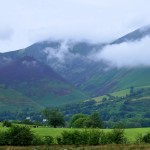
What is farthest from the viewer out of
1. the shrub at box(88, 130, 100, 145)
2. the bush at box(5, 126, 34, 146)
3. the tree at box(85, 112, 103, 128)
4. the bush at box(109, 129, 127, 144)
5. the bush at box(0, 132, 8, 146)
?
the tree at box(85, 112, 103, 128)

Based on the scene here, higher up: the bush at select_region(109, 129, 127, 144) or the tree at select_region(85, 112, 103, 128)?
the tree at select_region(85, 112, 103, 128)

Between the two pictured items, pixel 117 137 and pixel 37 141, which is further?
pixel 117 137

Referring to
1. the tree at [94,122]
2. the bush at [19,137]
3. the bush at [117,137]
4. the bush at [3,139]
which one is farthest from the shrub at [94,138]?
the tree at [94,122]

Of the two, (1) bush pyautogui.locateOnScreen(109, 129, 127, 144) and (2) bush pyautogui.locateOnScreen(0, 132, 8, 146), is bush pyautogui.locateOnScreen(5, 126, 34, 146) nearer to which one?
(2) bush pyautogui.locateOnScreen(0, 132, 8, 146)

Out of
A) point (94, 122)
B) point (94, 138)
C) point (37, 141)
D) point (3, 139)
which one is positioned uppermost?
point (94, 122)

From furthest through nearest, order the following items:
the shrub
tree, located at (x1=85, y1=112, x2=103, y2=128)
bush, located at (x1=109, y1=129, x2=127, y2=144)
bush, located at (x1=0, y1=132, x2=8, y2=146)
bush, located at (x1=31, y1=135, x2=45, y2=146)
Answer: tree, located at (x1=85, y1=112, x2=103, y2=128)
bush, located at (x1=109, y1=129, x2=127, y2=144)
the shrub
bush, located at (x1=0, y1=132, x2=8, y2=146)
bush, located at (x1=31, y1=135, x2=45, y2=146)

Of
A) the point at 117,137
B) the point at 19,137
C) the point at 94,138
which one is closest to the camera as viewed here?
the point at 19,137

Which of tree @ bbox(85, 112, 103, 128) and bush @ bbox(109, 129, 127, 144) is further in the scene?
tree @ bbox(85, 112, 103, 128)

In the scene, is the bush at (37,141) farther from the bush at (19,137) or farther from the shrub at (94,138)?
the shrub at (94,138)

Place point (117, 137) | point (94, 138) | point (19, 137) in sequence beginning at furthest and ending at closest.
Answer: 1. point (117, 137)
2. point (94, 138)
3. point (19, 137)

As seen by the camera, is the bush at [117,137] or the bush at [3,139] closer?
the bush at [3,139]

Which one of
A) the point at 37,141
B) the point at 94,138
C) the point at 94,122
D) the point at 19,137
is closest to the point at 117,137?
the point at 94,138

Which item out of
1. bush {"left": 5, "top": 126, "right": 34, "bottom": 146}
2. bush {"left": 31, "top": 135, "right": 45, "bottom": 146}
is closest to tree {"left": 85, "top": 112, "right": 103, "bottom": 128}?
bush {"left": 31, "top": 135, "right": 45, "bottom": 146}

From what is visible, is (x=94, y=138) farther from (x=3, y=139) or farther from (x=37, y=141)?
(x=3, y=139)
